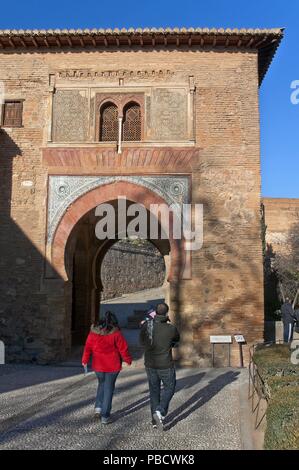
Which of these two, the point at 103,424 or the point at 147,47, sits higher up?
the point at 147,47

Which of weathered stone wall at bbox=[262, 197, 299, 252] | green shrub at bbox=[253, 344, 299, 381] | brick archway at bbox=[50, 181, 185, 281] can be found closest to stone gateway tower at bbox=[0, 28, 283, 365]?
brick archway at bbox=[50, 181, 185, 281]

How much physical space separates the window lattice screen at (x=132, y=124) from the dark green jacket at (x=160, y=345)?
19.4 ft

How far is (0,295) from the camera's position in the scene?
9.81m

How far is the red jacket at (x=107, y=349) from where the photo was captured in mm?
5086

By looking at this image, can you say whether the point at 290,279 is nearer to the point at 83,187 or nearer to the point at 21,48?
the point at 83,187

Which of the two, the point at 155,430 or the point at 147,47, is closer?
the point at 155,430

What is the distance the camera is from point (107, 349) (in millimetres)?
5125

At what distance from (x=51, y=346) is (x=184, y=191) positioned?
413 cm

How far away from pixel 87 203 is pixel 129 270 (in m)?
18.6

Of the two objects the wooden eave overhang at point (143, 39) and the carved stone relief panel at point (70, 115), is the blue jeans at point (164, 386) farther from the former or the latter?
the wooden eave overhang at point (143, 39)

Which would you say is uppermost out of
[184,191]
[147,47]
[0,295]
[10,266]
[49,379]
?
[147,47]

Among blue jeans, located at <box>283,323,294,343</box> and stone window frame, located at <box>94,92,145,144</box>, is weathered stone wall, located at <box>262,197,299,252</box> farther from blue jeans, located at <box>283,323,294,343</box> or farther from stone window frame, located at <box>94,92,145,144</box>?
stone window frame, located at <box>94,92,145,144</box>

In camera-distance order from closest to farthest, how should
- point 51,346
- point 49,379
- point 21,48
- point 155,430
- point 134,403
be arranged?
1. point 155,430
2. point 134,403
3. point 49,379
4. point 51,346
5. point 21,48

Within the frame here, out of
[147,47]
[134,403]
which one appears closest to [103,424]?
[134,403]
